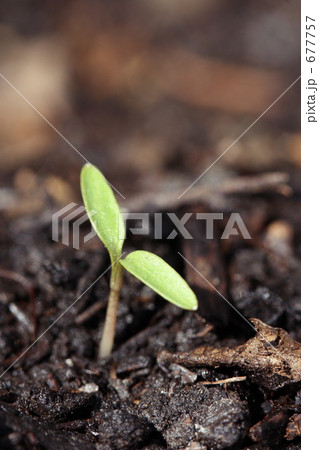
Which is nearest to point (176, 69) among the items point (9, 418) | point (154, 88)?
point (154, 88)

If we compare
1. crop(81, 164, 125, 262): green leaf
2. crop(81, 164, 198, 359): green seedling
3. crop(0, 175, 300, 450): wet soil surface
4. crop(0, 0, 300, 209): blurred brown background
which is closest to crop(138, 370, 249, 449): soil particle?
crop(0, 175, 300, 450): wet soil surface

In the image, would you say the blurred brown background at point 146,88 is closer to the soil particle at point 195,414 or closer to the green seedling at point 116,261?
Answer: the green seedling at point 116,261

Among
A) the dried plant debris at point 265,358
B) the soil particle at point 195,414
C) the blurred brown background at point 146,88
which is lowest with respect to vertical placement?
the soil particle at point 195,414

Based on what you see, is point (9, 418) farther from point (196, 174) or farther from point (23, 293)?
point (196, 174)

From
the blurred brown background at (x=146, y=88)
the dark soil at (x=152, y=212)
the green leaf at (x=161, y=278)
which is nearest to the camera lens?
the green leaf at (x=161, y=278)

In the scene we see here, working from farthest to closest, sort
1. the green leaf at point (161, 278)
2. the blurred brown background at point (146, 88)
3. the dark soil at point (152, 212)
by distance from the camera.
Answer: the blurred brown background at point (146, 88) → the dark soil at point (152, 212) → the green leaf at point (161, 278)

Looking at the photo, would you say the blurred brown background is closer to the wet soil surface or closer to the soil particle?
the wet soil surface

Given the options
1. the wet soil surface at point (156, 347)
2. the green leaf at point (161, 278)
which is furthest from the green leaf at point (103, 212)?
the wet soil surface at point (156, 347)

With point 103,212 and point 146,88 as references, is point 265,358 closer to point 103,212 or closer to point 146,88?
point 103,212
